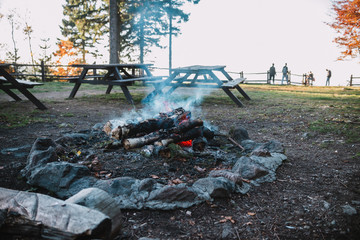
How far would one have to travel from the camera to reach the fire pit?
2.08 m

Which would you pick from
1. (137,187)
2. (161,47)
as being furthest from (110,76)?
(161,47)

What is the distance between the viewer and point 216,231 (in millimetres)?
1733

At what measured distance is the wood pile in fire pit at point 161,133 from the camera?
3.15 meters

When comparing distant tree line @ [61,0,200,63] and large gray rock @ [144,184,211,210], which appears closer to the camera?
large gray rock @ [144,184,211,210]

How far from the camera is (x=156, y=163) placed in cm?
276

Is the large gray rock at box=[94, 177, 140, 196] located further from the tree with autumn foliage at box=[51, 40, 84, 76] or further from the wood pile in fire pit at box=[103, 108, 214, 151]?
the tree with autumn foliage at box=[51, 40, 84, 76]

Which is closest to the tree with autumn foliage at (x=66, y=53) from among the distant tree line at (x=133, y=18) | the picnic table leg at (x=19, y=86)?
the distant tree line at (x=133, y=18)

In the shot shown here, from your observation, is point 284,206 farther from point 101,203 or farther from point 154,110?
point 154,110

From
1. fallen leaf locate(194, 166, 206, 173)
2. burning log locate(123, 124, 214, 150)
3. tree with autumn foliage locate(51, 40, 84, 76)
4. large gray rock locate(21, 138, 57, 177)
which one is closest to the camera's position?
large gray rock locate(21, 138, 57, 177)

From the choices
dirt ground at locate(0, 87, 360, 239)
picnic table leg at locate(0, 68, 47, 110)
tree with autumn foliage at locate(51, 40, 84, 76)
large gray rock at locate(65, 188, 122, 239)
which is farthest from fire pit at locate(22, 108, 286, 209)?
tree with autumn foliage at locate(51, 40, 84, 76)

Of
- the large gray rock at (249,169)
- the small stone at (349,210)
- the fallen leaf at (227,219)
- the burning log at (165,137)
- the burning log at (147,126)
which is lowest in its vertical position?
the fallen leaf at (227,219)

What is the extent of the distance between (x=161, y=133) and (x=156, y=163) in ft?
2.05

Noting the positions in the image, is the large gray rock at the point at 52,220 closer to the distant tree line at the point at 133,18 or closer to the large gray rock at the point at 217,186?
the large gray rock at the point at 217,186

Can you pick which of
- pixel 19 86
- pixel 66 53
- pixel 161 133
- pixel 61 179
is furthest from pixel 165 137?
pixel 66 53
